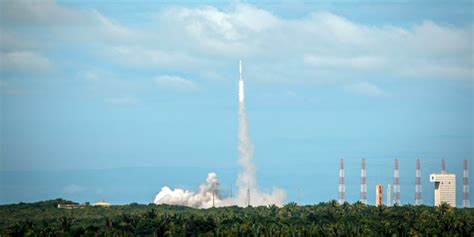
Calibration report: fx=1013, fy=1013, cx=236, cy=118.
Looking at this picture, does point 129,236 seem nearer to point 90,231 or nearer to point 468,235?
point 90,231

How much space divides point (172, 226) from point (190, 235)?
18.4 ft

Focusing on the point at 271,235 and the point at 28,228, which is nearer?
the point at 271,235

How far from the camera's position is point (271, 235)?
181250 millimetres

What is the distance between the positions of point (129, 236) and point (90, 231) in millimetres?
13396

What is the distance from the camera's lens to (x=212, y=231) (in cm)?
19538

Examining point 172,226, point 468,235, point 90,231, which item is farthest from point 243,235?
point 468,235

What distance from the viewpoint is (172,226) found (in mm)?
197750

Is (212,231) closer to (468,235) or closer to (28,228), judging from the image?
(28,228)

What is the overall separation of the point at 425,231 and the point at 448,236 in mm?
12164

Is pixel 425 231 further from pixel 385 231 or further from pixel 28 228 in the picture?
pixel 28 228

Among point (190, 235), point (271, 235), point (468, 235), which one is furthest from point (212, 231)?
point (468, 235)

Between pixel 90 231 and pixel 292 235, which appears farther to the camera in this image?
pixel 90 231

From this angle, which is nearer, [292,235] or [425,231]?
[292,235]

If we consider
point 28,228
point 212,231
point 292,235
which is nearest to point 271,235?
point 292,235
